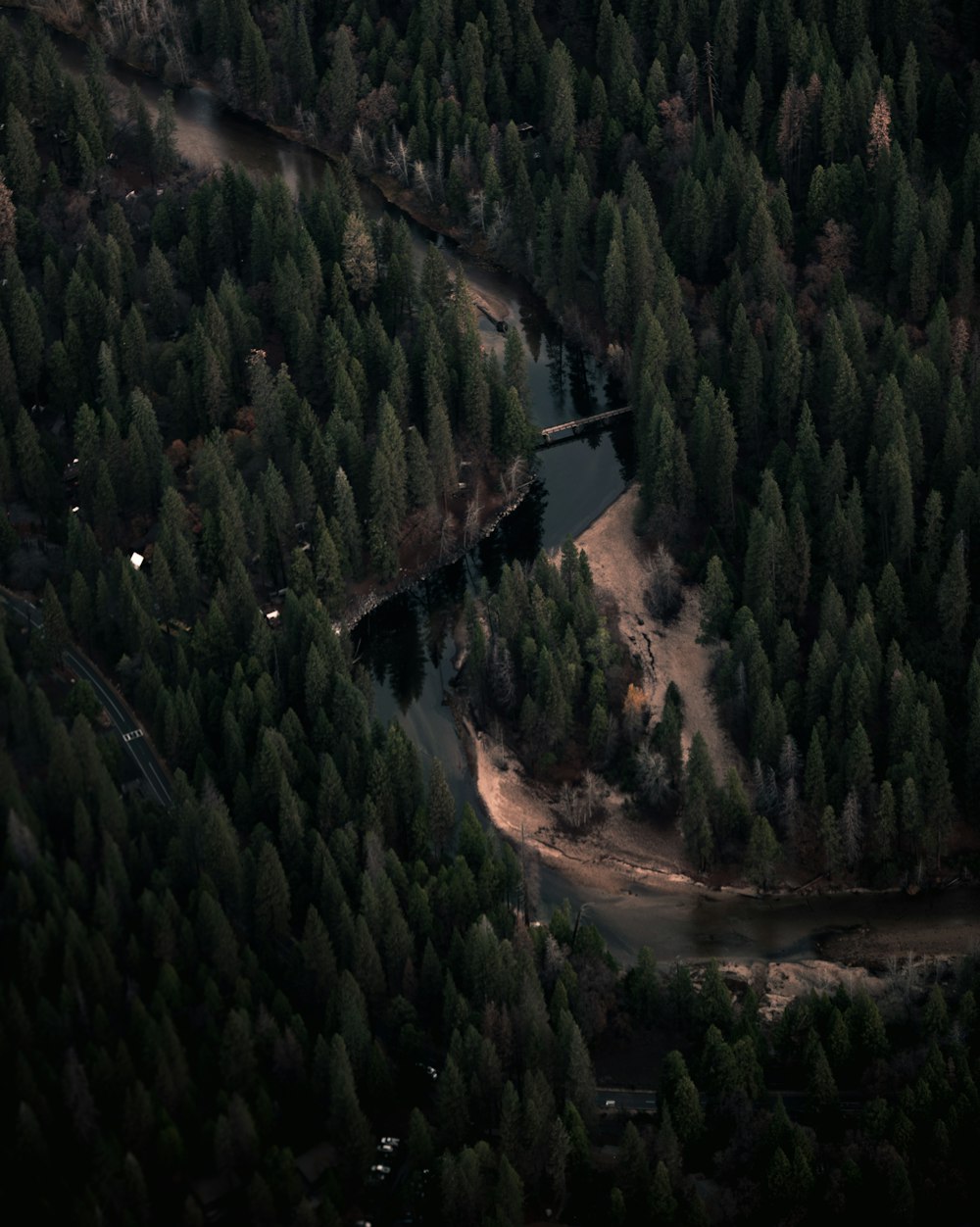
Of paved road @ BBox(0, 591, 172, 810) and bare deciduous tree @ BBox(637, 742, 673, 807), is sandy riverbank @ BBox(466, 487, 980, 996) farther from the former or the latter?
paved road @ BBox(0, 591, 172, 810)

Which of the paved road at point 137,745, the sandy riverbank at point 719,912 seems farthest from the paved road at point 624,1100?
the paved road at point 137,745

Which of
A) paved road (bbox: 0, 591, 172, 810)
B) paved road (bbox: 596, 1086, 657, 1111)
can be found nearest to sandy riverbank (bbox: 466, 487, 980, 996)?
paved road (bbox: 596, 1086, 657, 1111)

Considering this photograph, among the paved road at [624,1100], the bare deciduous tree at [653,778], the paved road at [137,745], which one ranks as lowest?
the paved road at [624,1100]

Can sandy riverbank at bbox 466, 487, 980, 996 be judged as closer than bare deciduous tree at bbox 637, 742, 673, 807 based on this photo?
Yes

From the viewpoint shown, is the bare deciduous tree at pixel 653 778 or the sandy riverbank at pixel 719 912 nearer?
the sandy riverbank at pixel 719 912

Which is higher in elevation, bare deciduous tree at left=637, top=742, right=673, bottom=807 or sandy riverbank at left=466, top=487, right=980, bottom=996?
bare deciduous tree at left=637, top=742, right=673, bottom=807

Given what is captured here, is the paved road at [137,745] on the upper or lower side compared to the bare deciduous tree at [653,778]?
upper

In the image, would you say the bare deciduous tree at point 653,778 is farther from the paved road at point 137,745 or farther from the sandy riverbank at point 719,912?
the paved road at point 137,745

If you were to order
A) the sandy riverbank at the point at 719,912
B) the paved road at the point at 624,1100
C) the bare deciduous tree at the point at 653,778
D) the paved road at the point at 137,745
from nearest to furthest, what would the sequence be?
the paved road at the point at 624,1100, the sandy riverbank at the point at 719,912, the paved road at the point at 137,745, the bare deciduous tree at the point at 653,778

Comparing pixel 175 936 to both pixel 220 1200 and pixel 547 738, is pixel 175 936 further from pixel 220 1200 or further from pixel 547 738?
pixel 547 738

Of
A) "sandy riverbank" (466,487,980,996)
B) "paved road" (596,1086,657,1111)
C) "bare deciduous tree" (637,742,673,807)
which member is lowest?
"paved road" (596,1086,657,1111)

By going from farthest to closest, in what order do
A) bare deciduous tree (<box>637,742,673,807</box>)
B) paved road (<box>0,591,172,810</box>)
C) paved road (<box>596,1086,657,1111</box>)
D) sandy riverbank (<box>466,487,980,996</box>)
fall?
bare deciduous tree (<box>637,742,673,807</box>) → paved road (<box>0,591,172,810</box>) → sandy riverbank (<box>466,487,980,996</box>) → paved road (<box>596,1086,657,1111</box>)
